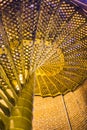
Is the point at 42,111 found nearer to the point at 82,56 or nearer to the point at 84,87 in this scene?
the point at 84,87

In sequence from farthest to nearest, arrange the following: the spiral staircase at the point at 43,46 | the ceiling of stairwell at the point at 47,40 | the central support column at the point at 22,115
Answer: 1. the ceiling of stairwell at the point at 47,40
2. the spiral staircase at the point at 43,46
3. the central support column at the point at 22,115

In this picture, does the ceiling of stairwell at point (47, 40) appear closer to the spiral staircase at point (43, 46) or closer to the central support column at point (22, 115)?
the spiral staircase at point (43, 46)

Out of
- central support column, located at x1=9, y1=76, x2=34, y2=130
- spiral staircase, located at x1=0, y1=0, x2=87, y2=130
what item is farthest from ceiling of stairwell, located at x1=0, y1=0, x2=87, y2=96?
central support column, located at x1=9, y1=76, x2=34, y2=130

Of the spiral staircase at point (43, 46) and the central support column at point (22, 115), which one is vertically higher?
the spiral staircase at point (43, 46)

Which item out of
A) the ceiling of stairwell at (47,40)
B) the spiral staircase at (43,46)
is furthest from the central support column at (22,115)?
the ceiling of stairwell at (47,40)

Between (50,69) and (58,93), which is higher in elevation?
(50,69)

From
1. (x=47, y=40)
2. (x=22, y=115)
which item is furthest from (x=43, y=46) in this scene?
(x=22, y=115)

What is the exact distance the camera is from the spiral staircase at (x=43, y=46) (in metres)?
2.97

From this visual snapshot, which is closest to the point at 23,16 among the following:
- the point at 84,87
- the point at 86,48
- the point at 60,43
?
the point at 60,43

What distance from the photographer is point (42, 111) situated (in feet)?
19.8

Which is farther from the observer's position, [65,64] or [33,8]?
[65,64]

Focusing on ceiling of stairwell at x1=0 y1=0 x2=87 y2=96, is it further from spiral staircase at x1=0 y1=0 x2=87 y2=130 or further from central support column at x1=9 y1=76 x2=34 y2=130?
central support column at x1=9 y1=76 x2=34 y2=130

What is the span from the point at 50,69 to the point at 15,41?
6.63 feet

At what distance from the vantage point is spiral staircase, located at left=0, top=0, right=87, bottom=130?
2.97 metres
